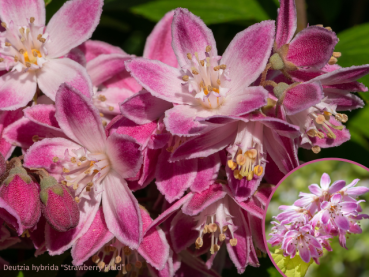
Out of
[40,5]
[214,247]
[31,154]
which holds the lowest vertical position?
[214,247]

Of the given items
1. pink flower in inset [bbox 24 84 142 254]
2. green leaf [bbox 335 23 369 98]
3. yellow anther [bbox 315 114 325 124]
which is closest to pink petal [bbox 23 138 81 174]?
pink flower in inset [bbox 24 84 142 254]

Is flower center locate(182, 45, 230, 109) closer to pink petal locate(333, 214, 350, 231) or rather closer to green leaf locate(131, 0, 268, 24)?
pink petal locate(333, 214, 350, 231)

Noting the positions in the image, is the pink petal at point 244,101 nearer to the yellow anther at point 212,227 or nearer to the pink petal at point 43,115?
the yellow anther at point 212,227

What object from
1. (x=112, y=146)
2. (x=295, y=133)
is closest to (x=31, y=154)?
(x=112, y=146)

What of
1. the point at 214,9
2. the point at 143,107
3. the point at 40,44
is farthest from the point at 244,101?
the point at 214,9

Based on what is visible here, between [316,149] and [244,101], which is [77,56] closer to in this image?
[244,101]

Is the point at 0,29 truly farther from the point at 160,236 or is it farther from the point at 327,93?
the point at 327,93
